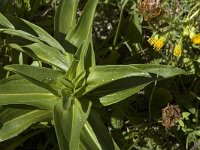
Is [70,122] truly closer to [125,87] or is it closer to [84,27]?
[125,87]

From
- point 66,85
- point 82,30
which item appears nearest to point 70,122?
point 66,85

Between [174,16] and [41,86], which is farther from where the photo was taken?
[174,16]

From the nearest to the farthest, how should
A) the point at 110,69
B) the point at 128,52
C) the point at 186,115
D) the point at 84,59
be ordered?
the point at 110,69 → the point at 84,59 → the point at 186,115 → the point at 128,52

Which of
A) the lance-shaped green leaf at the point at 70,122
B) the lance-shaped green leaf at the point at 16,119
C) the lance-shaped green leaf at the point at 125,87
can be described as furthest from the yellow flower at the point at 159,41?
the lance-shaped green leaf at the point at 16,119

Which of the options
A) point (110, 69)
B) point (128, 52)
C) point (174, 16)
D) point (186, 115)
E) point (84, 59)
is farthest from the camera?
point (128, 52)

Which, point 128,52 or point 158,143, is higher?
point 128,52

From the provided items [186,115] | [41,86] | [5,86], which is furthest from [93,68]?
[186,115]

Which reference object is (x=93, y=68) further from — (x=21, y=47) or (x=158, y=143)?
(x=158, y=143)
